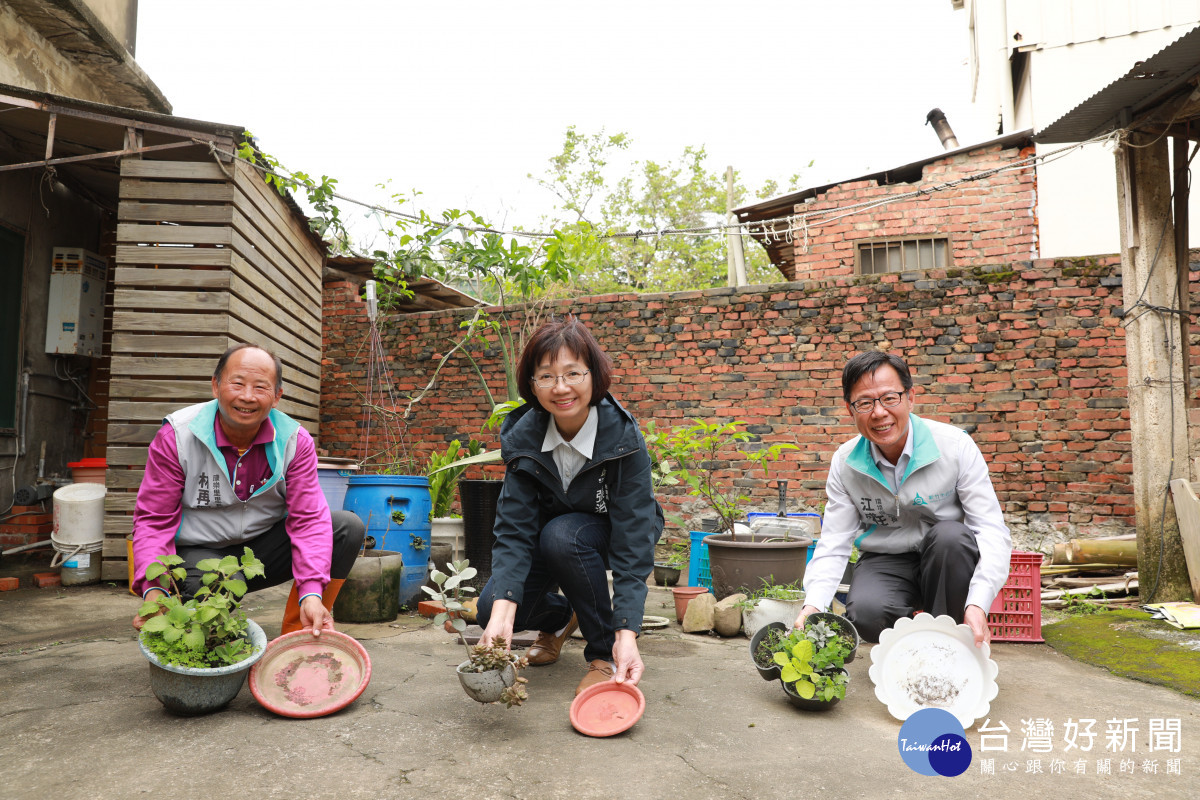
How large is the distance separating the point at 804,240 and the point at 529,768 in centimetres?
683

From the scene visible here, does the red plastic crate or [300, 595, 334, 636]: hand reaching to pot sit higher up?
[300, 595, 334, 636]: hand reaching to pot

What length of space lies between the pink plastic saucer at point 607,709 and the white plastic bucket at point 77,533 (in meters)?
3.66

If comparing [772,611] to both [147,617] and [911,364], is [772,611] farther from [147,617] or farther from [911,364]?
[911,364]

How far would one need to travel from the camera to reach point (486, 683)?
1.98m

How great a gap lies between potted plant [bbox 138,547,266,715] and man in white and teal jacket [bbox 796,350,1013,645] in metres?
1.64

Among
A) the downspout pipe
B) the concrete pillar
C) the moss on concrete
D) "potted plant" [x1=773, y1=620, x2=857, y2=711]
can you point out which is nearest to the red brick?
"potted plant" [x1=773, y1=620, x2=857, y2=711]

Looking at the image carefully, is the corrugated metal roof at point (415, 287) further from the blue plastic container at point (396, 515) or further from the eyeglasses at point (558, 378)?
the eyeglasses at point (558, 378)

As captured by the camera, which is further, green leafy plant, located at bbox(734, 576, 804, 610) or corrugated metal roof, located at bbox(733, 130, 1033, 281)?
corrugated metal roof, located at bbox(733, 130, 1033, 281)

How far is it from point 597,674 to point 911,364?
446 cm

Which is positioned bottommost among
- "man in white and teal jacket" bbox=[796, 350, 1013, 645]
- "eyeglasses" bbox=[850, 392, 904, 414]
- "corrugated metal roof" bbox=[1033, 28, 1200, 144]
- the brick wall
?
"man in white and teal jacket" bbox=[796, 350, 1013, 645]

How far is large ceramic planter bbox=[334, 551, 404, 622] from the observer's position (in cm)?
343

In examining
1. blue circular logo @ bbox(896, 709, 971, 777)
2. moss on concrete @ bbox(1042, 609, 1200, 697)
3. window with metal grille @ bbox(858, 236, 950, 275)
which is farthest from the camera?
Result: window with metal grille @ bbox(858, 236, 950, 275)

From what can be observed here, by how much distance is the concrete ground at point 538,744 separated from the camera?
Answer: 5.47ft

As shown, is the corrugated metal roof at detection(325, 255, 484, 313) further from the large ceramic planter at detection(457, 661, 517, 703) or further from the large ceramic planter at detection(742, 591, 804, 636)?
the large ceramic planter at detection(457, 661, 517, 703)
